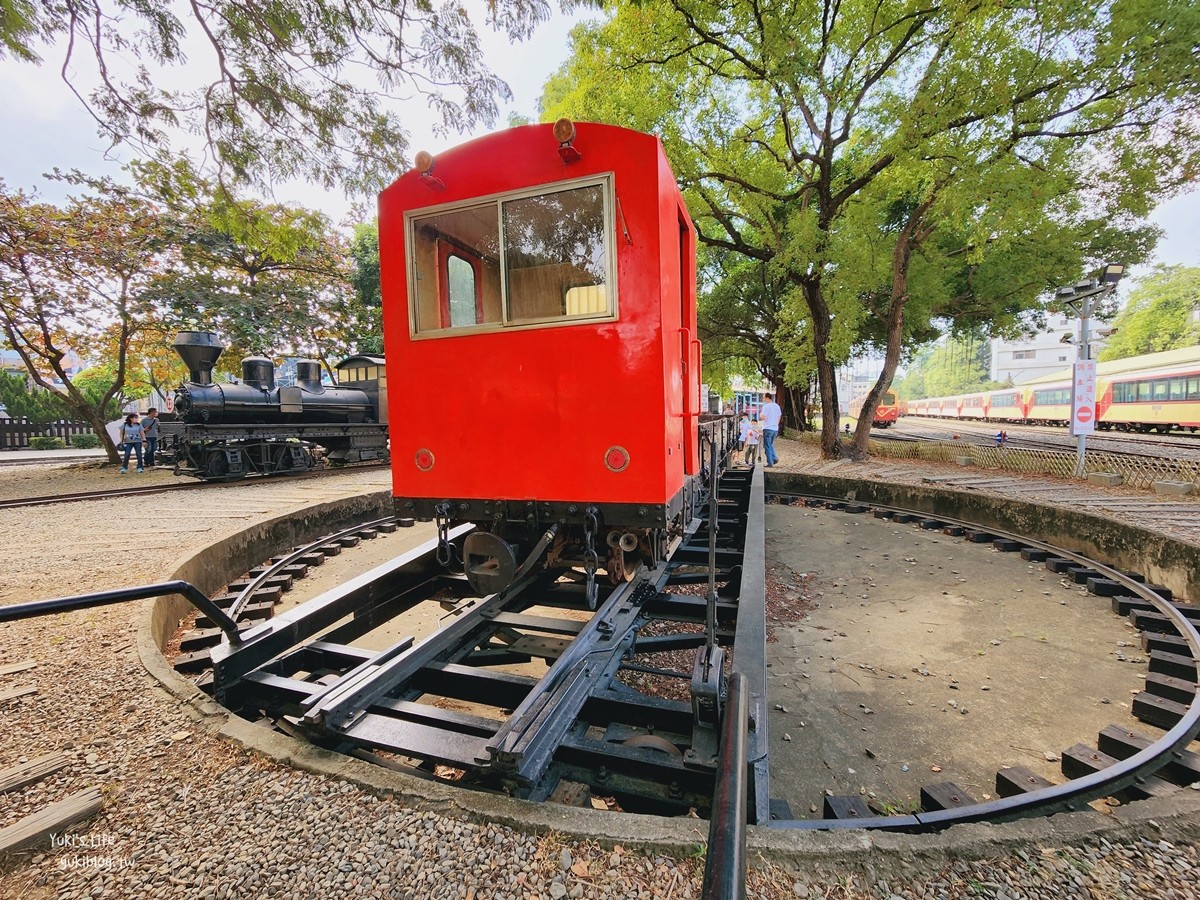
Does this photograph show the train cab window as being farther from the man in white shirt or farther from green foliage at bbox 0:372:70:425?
green foliage at bbox 0:372:70:425

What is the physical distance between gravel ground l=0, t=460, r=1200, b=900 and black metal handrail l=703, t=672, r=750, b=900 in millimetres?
521

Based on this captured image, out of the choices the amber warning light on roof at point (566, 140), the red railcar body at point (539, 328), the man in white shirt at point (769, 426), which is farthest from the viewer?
the man in white shirt at point (769, 426)

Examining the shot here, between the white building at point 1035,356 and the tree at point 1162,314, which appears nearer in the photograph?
the tree at point 1162,314

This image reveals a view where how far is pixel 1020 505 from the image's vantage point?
7.06 metres

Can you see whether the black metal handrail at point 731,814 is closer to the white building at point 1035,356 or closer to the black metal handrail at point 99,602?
the black metal handrail at point 99,602

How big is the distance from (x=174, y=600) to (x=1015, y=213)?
1223 cm

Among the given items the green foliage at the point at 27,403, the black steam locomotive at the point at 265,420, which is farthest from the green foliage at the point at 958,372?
the green foliage at the point at 27,403

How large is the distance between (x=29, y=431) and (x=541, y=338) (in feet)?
96.2

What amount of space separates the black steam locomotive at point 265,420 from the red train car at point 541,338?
1006cm

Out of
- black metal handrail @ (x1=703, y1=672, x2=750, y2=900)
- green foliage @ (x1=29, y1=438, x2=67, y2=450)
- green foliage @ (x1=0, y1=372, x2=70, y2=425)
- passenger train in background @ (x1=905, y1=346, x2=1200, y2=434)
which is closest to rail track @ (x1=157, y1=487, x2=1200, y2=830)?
black metal handrail @ (x1=703, y1=672, x2=750, y2=900)

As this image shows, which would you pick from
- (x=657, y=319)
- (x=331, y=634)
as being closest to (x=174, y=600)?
(x=331, y=634)

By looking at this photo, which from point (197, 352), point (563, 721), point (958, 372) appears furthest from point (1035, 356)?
point (563, 721)

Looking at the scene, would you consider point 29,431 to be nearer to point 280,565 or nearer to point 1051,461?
point 280,565

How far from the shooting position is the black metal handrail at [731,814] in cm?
84
